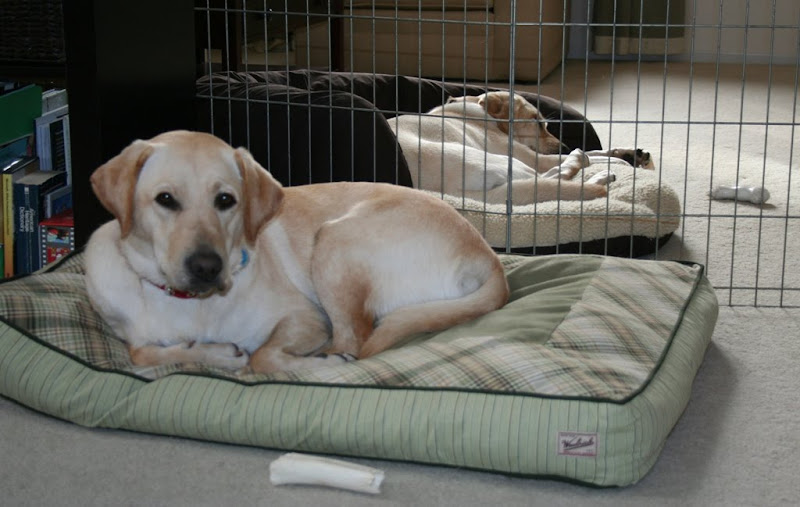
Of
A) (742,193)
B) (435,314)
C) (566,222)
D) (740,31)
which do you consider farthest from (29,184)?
(740,31)

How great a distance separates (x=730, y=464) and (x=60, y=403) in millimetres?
1332

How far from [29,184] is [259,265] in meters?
1.02

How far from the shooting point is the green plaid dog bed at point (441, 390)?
1954 millimetres

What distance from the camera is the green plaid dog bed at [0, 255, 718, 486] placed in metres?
1.95

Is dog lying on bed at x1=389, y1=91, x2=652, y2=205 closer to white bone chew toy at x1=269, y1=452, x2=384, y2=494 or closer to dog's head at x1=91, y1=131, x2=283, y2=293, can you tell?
dog's head at x1=91, y1=131, x2=283, y2=293

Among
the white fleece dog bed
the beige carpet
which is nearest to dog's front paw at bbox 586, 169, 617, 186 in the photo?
the beige carpet

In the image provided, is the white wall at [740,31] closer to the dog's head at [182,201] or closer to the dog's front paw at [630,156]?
the dog's front paw at [630,156]

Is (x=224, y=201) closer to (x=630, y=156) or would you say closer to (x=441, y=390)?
(x=441, y=390)

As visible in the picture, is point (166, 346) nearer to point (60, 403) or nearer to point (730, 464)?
point (60, 403)

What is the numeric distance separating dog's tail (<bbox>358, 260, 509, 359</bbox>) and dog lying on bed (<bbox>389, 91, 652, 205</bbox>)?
90 cm

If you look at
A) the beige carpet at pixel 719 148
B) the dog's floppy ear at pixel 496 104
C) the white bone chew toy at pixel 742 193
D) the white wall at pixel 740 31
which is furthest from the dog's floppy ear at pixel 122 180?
the white wall at pixel 740 31

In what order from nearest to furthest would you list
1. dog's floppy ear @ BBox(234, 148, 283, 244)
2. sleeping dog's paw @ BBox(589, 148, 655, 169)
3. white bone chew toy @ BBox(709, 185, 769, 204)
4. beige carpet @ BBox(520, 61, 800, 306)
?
dog's floppy ear @ BBox(234, 148, 283, 244), beige carpet @ BBox(520, 61, 800, 306), white bone chew toy @ BBox(709, 185, 769, 204), sleeping dog's paw @ BBox(589, 148, 655, 169)

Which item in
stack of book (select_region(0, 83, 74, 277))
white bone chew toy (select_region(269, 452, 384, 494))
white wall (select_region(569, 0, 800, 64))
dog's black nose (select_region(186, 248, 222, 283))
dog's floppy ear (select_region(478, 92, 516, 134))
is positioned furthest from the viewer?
white wall (select_region(569, 0, 800, 64))

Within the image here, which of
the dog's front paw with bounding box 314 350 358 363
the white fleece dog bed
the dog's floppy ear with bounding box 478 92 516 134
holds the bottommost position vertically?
the dog's front paw with bounding box 314 350 358 363
